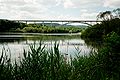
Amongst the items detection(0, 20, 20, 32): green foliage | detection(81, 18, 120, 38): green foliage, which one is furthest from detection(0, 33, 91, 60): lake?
detection(0, 20, 20, 32): green foliage

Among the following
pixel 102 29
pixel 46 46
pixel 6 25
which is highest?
pixel 46 46

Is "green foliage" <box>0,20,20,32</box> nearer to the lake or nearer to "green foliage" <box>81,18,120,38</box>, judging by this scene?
"green foliage" <box>81,18,120,38</box>

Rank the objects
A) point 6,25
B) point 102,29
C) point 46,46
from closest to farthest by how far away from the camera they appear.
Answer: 1. point 46,46
2. point 102,29
3. point 6,25

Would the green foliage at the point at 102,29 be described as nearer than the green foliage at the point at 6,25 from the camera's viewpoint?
Yes

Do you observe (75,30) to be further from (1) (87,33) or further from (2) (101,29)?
(2) (101,29)

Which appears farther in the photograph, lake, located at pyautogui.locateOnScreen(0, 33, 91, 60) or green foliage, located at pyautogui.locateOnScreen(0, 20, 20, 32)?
green foliage, located at pyautogui.locateOnScreen(0, 20, 20, 32)

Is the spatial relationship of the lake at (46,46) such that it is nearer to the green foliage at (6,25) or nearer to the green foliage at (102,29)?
the green foliage at (102,29)

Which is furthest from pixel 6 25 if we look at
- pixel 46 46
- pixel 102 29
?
pixel 46 46

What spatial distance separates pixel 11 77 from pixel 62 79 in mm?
989

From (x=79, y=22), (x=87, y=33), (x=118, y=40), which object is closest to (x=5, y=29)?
(x=79, y=22)

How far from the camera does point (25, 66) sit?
→ 602cm

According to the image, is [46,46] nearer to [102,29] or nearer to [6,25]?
[102,29]

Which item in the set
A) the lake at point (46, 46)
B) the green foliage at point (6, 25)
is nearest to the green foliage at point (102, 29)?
the lake at point (46, 46)

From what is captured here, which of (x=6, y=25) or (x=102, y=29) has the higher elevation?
(x=102, y=29)
